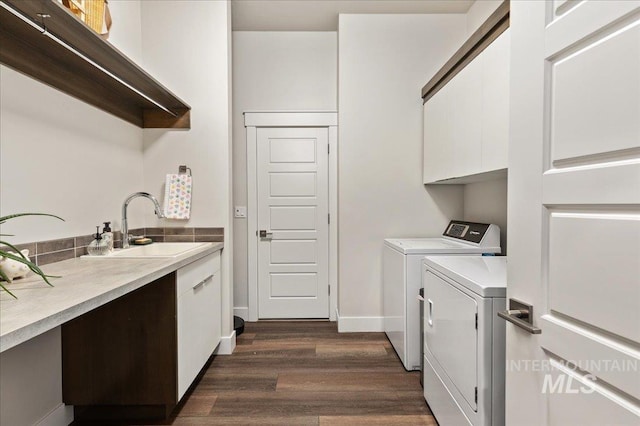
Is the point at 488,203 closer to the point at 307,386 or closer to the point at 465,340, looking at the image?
the point at 465,340

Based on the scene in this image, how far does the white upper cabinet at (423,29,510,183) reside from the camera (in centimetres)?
180

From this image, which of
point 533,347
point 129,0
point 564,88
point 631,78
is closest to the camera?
point 631,78

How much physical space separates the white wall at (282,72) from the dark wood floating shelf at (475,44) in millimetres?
1022

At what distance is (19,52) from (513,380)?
7.48 ft

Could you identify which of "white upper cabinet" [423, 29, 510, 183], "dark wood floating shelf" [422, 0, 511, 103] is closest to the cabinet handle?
"white upper cabinet" [423, 29, 510, 183]

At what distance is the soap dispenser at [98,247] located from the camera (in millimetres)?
1861

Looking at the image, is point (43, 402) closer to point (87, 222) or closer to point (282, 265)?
point (87, 222)

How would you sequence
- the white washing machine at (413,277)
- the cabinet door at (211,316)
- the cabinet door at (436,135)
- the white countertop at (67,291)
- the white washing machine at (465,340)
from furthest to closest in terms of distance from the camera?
the cabinet door at (436,135), the white washing machine at (413,277), the cabinet door at (211,316), the white washing machine at (465,340), the white countertop at (67,291)

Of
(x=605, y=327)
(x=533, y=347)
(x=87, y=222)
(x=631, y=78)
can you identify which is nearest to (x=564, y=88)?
(x=631, y=78)

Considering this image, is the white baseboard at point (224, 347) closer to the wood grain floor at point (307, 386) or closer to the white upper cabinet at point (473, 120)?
the wood grain floor at point (307, 386)

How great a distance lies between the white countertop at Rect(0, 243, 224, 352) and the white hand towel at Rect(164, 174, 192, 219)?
0.82 m

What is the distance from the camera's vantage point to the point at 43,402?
5.23 feet

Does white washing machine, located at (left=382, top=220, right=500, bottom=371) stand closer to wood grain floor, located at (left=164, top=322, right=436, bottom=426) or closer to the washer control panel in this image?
the washer control panel

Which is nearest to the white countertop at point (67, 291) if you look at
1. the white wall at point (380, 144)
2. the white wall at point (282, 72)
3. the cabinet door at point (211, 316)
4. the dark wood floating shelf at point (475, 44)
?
the cabinet door at point (211, 316)
